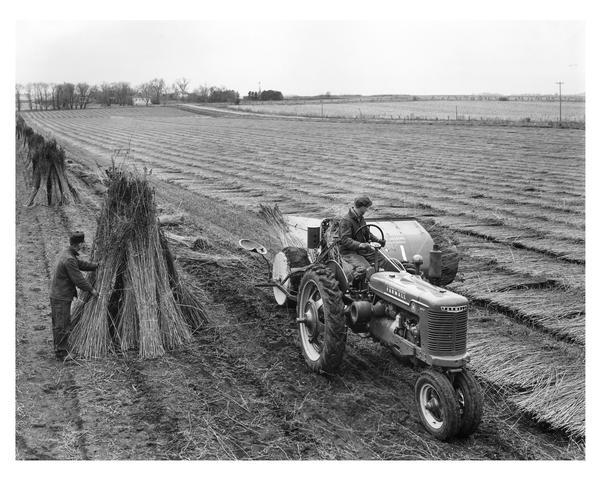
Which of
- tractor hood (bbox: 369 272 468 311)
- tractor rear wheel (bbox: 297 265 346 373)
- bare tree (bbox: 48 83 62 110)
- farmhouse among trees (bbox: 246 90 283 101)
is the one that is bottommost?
tractor rear wheel (bbox: 297 265 346 373)

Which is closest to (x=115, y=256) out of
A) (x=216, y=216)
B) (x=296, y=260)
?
(x=296, y=260)

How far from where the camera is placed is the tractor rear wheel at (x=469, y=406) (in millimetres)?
5512

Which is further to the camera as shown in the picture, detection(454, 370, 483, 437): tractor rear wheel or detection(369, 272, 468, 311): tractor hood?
detection(369, 272, 468, 311): tractor hood

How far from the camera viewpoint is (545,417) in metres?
6.06

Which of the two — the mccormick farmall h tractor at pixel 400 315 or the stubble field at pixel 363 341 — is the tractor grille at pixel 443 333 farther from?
the stubble field at pixel 363 341

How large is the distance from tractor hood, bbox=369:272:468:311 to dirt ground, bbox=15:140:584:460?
39.1 inches

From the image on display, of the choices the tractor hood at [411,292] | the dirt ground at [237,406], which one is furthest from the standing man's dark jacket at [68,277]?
the tractor hood at [411,292]

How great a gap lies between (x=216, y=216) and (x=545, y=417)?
10807 mm

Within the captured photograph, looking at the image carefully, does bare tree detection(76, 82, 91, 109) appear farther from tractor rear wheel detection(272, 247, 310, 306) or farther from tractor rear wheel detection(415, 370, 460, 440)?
tractor rear wheel detection(415, 370, 460, 440)

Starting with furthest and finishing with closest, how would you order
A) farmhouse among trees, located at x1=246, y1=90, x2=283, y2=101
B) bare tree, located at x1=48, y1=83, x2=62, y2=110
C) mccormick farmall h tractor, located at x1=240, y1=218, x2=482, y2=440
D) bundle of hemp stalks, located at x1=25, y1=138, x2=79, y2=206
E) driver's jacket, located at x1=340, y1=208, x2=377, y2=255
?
farmhouse among trees, located at x1=246, y1=90, x2=283, y2=101 → bare tree, located at x1=48, y1=83, x2=62, y2=110 → bundle of hemp stalks, located at x1=25, y1=138, x2=79, y2=206 → driver's jacket, located at x1=340, y1=208, x2=377, y2=255 → mccormick farmall h tractor, located at x1=240, y1=218, x2=482, y2=440

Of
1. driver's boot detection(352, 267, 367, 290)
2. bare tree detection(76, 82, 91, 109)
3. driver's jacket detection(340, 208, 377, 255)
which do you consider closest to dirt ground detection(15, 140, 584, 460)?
driver's boot detection(352, 267, 367, 290)

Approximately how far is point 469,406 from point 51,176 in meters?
14.2

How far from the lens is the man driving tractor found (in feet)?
23.2

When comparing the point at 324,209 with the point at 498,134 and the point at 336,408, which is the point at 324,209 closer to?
the point at 336,408
